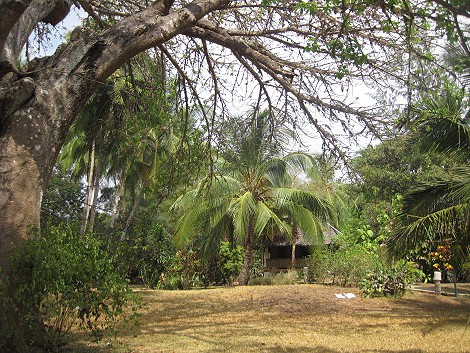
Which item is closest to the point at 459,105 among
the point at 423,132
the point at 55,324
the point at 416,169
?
the point at 423,132

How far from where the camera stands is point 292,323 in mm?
10016

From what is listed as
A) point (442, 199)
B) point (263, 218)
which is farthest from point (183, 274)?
point (442, 199)

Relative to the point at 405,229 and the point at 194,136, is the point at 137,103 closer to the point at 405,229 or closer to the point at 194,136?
the point at 194,136

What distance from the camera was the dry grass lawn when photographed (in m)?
7.52

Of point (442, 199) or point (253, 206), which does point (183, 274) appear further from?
point (442, 199)

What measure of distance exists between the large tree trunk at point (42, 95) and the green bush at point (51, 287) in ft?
1.56

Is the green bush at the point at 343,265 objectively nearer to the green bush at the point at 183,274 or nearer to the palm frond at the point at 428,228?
the green bush at the point at 183,274

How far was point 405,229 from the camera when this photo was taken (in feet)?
32.9

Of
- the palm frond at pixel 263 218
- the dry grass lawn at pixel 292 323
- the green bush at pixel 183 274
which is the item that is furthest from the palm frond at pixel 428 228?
the green bush at pixel 183 274

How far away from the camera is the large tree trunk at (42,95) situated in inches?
216

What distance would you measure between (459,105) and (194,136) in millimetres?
4973

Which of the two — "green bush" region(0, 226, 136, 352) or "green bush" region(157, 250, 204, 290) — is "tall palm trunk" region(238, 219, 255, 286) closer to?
"green bush" region(157, 250, 204, 290)

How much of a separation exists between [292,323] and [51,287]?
20.2ft

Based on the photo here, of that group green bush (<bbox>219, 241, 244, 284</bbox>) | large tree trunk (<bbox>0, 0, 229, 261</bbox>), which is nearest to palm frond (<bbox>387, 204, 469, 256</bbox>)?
large tree trunk (<bbox>0, 0, 229, 261</bbox>)
